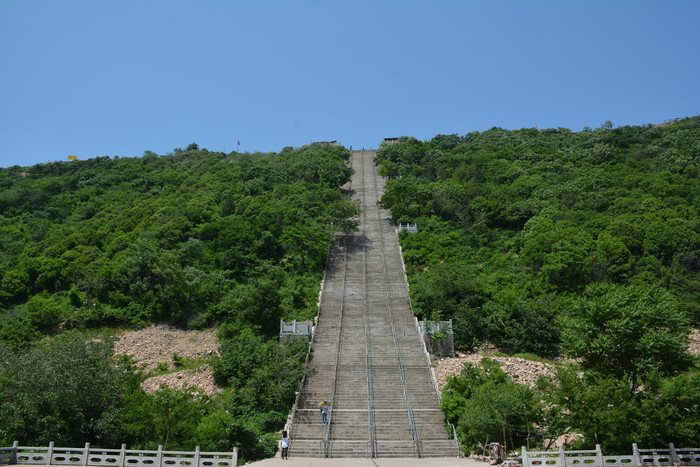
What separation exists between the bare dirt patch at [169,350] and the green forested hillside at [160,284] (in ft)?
3.18

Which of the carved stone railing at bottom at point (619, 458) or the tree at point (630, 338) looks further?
the tree at point (630, 338)

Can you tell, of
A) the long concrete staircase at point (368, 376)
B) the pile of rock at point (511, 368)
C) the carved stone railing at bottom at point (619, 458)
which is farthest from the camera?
the pile of rock at point (511, 368)

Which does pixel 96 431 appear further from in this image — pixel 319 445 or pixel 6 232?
pixel 6 232

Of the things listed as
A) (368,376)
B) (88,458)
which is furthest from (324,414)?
(88,458)

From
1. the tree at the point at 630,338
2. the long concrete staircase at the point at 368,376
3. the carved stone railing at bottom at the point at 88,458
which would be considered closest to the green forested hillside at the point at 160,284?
the long concrete staircase at the point at 368,376

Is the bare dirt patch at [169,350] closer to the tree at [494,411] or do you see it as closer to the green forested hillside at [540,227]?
the tree at [494,411]

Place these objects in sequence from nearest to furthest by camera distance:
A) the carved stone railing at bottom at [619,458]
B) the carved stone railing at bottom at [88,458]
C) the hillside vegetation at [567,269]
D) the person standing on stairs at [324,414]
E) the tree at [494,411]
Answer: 1. the carved stone railing at bottom at [619,458]
2. the carved stone railing at bottom at [88,458]
3. the hillside vegetation at [567,269]
4. the tree at [494,411]
5. the person standing on stairs at [324,414]

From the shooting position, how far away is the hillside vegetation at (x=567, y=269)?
2016 centimetres

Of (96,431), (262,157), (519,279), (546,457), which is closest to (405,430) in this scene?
(546,457)

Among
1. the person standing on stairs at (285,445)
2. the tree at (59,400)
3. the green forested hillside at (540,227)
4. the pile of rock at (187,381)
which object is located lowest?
the person standing on stairs at (285,445)

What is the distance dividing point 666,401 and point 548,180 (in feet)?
124

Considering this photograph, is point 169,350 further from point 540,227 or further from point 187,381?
point 540,227

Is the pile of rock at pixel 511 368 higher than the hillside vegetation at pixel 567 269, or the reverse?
the hillside vegetation at pixel 567 269

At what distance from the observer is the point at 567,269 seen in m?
36.1
